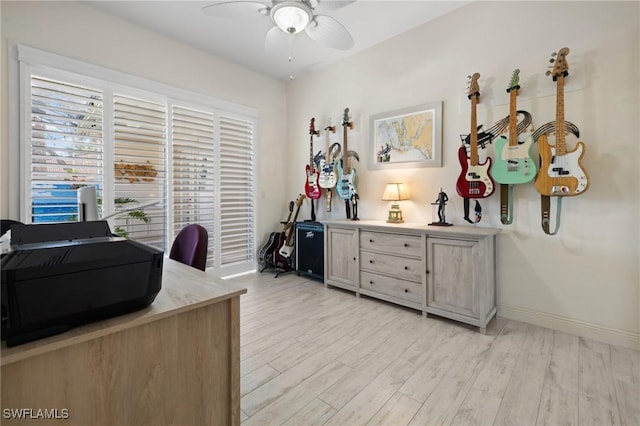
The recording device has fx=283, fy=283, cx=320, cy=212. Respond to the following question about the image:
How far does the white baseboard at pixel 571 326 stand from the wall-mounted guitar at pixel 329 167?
2275 millimetres

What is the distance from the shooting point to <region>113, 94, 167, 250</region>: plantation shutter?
9.71 ft

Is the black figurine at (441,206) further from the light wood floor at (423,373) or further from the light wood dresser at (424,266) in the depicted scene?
the light wood floor at (423,373)

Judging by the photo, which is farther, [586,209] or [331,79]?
[331,79]

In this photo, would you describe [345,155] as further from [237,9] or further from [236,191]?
[237,9]

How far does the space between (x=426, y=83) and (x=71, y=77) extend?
347 cm

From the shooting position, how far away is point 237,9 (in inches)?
77.0

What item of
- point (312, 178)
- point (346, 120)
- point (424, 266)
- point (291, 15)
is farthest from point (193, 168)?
point (424, 266)

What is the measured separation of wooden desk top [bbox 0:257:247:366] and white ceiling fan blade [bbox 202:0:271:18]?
1.74 m

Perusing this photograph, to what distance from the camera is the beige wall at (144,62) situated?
2379mm

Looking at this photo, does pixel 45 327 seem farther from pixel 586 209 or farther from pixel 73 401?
pixel 586 209

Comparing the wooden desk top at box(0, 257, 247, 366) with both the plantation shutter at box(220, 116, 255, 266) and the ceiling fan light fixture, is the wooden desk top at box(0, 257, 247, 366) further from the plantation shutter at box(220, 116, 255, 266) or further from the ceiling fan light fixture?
the plantation shutter at box(220, 116, 255, 266)

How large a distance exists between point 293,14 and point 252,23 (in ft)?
4.55

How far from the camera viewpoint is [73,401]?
2.70ft

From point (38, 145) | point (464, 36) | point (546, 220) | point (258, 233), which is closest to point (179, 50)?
point (38, 145)
